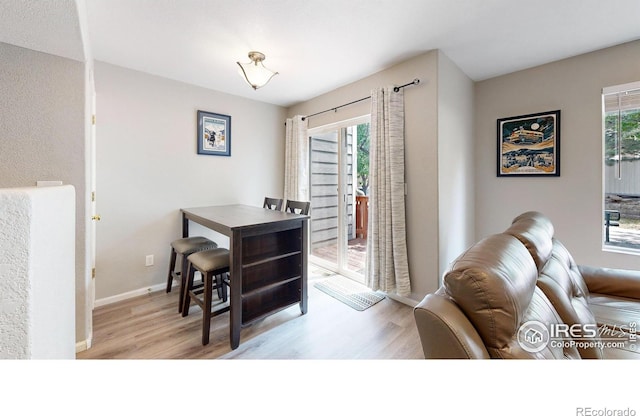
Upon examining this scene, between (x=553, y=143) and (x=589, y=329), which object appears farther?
(x=553, y=143)

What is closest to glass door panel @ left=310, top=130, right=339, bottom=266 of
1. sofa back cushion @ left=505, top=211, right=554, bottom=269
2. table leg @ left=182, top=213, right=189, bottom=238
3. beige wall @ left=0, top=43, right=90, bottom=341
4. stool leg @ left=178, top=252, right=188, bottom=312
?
table leg @ left=182, top=213, right=189, bottom=238

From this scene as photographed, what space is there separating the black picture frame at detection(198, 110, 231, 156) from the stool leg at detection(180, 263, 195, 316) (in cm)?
152

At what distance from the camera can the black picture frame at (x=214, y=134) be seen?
10.1 ft

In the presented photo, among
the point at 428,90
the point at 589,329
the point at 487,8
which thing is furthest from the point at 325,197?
the point at 589,329

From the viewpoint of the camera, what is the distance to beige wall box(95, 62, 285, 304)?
8.32ft

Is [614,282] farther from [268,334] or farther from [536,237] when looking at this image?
[268,334]

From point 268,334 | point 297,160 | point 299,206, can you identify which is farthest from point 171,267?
point 297,160

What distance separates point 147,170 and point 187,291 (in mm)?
1436

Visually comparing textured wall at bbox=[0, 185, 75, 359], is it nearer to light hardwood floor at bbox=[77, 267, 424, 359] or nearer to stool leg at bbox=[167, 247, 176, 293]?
light hardwood floor at bbox=[77, 267, 424, 359]

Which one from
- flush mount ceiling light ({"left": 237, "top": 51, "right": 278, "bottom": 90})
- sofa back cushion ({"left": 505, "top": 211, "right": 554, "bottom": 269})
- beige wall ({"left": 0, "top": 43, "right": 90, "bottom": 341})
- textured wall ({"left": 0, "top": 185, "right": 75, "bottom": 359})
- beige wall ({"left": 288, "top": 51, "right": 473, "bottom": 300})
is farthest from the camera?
beige wall ({"left": 288, "top": 51, "right": 473, "bottom": 300})

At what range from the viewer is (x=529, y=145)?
2.66m

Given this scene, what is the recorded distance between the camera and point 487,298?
77cm
